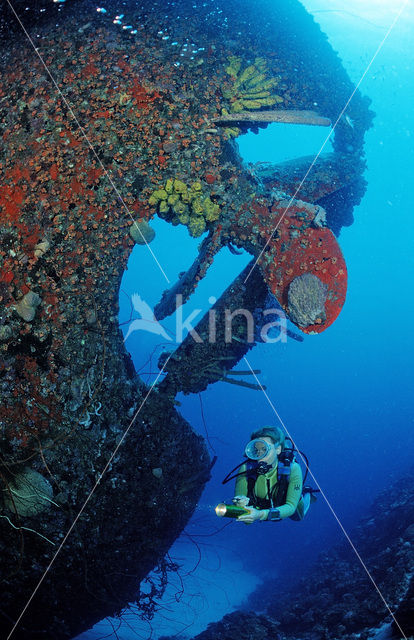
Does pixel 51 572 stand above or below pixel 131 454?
below

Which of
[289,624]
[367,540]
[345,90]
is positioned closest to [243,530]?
[367,540]

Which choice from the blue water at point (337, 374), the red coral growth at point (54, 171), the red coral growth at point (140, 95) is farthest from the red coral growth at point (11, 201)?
the blue water at point (337, 374)

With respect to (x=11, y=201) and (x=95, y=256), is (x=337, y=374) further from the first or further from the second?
(x=11, y=201)

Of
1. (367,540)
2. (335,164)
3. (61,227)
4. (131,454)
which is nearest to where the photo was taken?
(61,227)

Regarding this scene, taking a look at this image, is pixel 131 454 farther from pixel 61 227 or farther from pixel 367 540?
pixel 367 540

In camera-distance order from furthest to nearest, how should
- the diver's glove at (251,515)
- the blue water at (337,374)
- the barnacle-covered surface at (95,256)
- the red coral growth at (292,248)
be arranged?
the blue water at (337,374) → the red coral growth at (292,248) → the diver's glove at (251,515) → the barnacle-covered surface at (95,256)

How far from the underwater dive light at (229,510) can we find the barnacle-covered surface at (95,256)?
100 cm

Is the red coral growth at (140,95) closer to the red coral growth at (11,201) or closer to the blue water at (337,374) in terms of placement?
the red coral growth at (11,201)

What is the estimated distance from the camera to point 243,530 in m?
25.5

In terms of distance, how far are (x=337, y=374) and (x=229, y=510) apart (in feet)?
213

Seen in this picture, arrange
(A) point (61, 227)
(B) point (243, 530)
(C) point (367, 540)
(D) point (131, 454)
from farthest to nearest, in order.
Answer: (B) point (243, 530) < (C) point (367, 540) < (D) point (131, 454) < (A) point (61, 227)

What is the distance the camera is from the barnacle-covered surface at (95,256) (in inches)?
124

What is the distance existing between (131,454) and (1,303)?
2.02 metres

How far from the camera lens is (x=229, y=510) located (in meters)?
3.25
